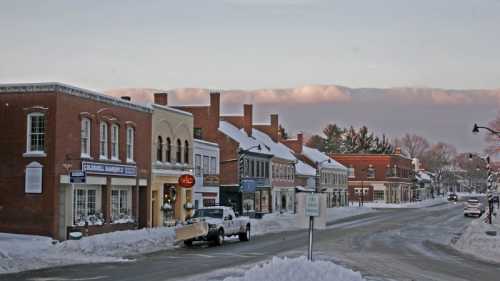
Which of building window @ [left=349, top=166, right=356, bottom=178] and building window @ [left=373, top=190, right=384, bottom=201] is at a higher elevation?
building window @ [left=349, top=166, right=356, bottom=178]

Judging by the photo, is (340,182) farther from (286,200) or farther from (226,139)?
(226,139)

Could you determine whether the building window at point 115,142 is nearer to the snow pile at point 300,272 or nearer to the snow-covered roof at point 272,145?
the snow pile at point 300,272

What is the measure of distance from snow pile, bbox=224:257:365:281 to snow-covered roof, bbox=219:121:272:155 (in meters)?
54.4

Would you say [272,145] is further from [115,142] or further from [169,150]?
[115,142]

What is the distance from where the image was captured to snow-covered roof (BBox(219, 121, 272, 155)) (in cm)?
7218

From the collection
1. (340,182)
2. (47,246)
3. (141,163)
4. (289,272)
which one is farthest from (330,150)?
(289,272)

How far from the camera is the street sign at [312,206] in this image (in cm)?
1794

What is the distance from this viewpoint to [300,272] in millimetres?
16094

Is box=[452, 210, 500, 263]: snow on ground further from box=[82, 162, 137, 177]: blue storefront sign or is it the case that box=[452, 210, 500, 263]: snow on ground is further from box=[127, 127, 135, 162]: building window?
box=[127, 127, 135, 162]: building window

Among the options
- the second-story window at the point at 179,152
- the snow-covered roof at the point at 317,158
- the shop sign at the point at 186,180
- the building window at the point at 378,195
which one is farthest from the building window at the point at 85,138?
the building window at the point at 378,195

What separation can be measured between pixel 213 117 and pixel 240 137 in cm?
479

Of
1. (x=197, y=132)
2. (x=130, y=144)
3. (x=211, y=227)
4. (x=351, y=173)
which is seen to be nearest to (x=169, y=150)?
(x=130, y=144)

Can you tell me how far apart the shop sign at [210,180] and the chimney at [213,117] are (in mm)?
7951

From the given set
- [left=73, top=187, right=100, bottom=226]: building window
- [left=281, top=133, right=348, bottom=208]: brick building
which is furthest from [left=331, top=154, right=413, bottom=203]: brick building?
[left=73, top=187, right=100, bottom=226]: building window
